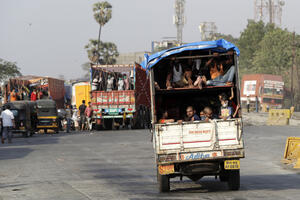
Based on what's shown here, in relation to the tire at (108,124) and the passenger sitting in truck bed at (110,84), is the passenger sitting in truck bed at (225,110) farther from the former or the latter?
the tire at (108,124)

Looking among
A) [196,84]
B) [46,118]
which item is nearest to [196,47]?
[196,84]

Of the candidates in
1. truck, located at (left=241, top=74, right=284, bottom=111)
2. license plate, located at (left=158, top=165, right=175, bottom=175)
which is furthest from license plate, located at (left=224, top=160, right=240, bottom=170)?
truck, located at (left=241, top=74, right=284, bottom=111)

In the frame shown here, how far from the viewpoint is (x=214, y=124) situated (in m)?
11.7

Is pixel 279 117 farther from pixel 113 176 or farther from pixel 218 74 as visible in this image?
pixel 218 74

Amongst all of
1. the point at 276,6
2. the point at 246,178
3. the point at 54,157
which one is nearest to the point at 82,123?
the point at 54,157

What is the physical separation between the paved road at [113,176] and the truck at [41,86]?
20077mm

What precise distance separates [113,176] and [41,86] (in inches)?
1416

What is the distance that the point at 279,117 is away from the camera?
1596 inches

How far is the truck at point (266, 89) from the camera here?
68.3m

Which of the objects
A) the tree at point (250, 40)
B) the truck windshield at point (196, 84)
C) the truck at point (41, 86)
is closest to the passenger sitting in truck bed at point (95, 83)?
the truck at point (41, 86)

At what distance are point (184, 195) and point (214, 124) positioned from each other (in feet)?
4.75

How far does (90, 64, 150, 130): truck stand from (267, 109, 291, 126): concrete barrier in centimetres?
927

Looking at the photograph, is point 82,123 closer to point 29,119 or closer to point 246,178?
point 29,119

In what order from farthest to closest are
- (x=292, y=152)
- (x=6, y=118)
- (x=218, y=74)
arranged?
(x=6, y=118)
(x=292, y=152)
(x=218, y=74)
